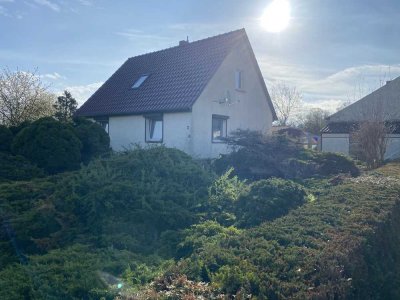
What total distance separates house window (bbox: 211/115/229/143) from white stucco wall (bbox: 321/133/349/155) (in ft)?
45.8

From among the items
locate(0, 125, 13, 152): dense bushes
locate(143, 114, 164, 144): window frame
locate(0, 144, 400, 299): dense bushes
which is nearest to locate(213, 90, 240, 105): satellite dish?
locate(143, 114, 164, 144): window frame

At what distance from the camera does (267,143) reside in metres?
15.4

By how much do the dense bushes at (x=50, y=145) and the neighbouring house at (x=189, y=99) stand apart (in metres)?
2.58

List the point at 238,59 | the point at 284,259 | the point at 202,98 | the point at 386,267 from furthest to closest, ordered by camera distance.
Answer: the point at 238,59
the point at 202,98
the point at 386,267
the point at 284,259

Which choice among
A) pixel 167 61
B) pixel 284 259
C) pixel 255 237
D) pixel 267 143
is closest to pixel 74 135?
pixel 267 143

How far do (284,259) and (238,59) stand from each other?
661 inches

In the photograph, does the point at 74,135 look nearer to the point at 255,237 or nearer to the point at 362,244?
the point at 255,237

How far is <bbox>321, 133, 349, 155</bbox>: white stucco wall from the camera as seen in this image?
3103 centimetres

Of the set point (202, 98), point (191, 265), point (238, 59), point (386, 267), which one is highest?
point (238, 59)

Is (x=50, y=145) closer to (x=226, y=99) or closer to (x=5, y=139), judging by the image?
(x=5, y=139)

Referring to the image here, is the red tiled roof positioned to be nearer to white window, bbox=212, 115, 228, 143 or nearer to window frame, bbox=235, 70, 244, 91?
window frame, bbox=235, 70, 244, 91

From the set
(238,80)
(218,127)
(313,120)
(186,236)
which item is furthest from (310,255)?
(313,120)

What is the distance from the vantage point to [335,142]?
104ft

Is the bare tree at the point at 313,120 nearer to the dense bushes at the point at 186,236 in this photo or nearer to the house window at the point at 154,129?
the house window at the point at 154,129
